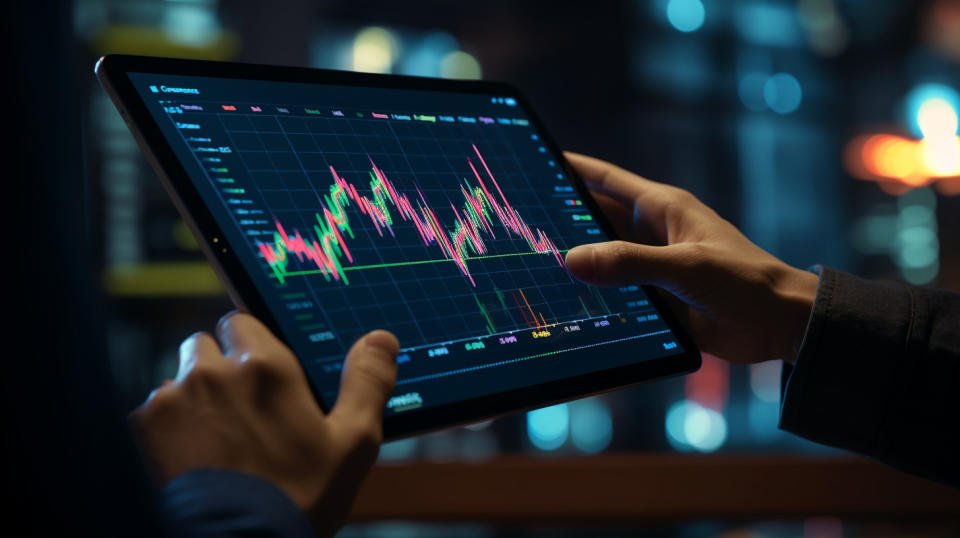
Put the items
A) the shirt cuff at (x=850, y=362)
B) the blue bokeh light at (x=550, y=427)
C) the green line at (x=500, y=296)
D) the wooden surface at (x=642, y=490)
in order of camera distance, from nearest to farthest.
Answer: the green line at (x=500, y=296) < the shirt cuff at (x=850, y=362) < the wooden surface at (x=642, y=490) < the blue bokeh light at (x=550, y=427)

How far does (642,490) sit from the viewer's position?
144 cm

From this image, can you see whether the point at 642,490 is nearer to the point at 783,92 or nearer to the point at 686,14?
the point at 686,14

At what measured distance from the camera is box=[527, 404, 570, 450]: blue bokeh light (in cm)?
417

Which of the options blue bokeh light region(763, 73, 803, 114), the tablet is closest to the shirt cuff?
the tablet

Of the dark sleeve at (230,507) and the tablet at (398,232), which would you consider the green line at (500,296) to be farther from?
the dark sleeve at (230,507)

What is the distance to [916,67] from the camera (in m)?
5.01

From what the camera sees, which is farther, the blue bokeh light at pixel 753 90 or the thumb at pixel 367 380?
the blue bokeh light at pixel 753 90

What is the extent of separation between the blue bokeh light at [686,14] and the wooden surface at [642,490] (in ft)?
12.0

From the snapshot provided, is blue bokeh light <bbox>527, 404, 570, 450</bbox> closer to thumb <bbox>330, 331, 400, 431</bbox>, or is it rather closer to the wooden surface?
the wooden surface

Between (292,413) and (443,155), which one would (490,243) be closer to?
(443,155)

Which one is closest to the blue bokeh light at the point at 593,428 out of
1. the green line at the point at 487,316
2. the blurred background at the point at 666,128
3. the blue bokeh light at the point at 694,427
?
the blurred background at the point at 666,128

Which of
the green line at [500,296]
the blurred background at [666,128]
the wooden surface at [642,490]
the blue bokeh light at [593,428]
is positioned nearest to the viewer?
the green line at [500,296]

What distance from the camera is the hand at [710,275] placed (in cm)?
89

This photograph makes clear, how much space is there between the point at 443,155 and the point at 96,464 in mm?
588
